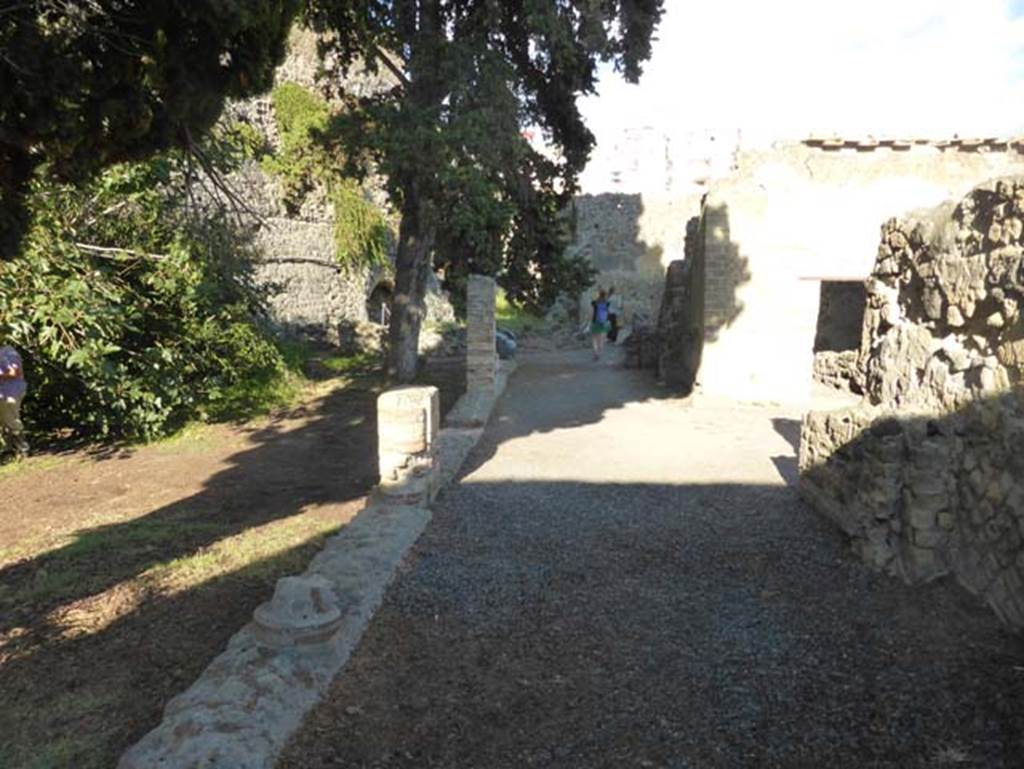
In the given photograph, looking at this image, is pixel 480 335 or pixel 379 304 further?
pixel 379 304

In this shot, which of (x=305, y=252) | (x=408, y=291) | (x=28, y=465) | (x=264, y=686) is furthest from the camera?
(x=305, y=252)

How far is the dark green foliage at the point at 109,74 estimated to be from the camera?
128 inches

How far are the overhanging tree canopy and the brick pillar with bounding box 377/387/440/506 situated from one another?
3858 millimetres

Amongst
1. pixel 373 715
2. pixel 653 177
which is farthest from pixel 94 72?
pixel 653 177

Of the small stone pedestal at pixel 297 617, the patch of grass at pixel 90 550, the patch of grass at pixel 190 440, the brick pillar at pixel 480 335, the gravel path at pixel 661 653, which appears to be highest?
the brick pillar at pixel 480 335

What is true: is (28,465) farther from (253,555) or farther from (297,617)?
(297,617)

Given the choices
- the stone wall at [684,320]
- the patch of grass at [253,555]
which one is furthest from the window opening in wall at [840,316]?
the patch of grass at [253,555]

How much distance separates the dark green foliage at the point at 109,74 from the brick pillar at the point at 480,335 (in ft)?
26.7

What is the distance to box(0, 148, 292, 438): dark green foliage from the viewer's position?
8.00 meters

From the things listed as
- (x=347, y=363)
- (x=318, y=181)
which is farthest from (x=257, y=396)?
(x=318, y=181)

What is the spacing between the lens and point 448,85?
35.1 feet

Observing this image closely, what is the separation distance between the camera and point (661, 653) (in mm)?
3922

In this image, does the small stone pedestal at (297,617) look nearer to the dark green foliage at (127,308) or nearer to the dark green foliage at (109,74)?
the dark green foliage at (109,74)

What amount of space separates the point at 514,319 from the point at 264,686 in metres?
25.4
